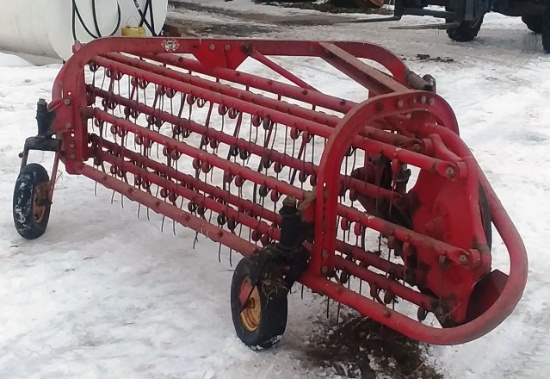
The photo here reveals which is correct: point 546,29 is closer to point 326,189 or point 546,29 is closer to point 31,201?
point 31,201

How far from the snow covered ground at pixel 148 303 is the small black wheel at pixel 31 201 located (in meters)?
0.08

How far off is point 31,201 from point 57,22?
4.70m

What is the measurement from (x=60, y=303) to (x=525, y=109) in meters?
5.19

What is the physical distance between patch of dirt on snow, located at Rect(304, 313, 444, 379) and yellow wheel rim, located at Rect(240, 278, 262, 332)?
249 mm

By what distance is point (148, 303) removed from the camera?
10.7 feet

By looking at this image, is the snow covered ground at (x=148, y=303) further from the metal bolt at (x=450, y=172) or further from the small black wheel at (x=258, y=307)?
the metal bolt at (x=450, y=172)

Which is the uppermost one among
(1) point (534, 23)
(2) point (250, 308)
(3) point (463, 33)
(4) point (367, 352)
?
(1) point (534, 23)

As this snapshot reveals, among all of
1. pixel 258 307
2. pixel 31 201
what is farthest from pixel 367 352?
pixel 31 201

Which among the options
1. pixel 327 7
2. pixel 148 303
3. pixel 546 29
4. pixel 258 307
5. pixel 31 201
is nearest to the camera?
pixel 258 307

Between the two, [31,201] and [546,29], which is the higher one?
[546,29]

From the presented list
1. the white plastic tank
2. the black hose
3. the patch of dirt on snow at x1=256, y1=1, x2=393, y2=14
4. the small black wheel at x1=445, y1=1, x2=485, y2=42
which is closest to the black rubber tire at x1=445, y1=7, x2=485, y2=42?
the small black wheel at x1=445, y1=1, x2=485, y2=42

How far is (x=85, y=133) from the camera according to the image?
3809 millimetres

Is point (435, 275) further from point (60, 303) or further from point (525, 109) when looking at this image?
point (525, 109)

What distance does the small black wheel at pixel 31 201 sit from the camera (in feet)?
12.3
